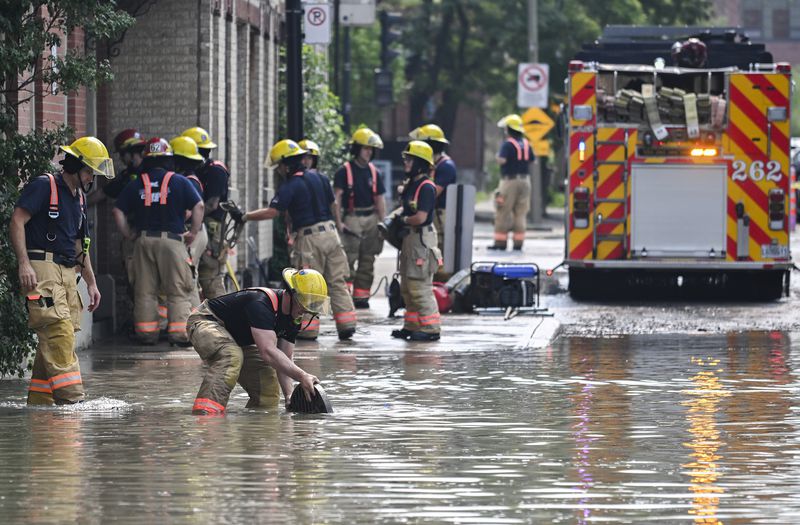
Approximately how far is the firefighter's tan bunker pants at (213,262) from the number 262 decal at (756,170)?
6.34 metres

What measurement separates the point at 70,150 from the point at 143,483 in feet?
11.7

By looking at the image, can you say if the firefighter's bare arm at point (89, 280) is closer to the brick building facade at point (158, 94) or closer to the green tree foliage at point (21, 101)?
the green tree foliage at point (21, 101)

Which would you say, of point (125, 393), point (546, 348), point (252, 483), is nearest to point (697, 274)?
point (546, 348)

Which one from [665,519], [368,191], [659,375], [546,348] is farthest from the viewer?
[368,191]

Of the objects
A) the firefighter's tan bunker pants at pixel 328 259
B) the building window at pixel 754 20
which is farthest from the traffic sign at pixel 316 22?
the building window at pixel 754 20

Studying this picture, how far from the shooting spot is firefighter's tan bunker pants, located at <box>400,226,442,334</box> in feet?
56.5

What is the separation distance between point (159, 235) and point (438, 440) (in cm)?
614

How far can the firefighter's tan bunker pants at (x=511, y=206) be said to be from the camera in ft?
99.1

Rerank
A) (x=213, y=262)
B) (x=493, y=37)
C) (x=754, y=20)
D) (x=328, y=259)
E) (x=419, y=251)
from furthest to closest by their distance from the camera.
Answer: (x=754, y=20), (x=493, y=37), (x=213, y=262), (x=328, y=259), (x=419, y=251)

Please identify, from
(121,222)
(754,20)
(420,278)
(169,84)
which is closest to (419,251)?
(420,278)

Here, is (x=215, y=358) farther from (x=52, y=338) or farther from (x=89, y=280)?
(x=89, y=280)

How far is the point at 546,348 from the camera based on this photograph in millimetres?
16938

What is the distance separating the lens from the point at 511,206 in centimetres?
3041

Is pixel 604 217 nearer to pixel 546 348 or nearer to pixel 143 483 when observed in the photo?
pixel 546 348
